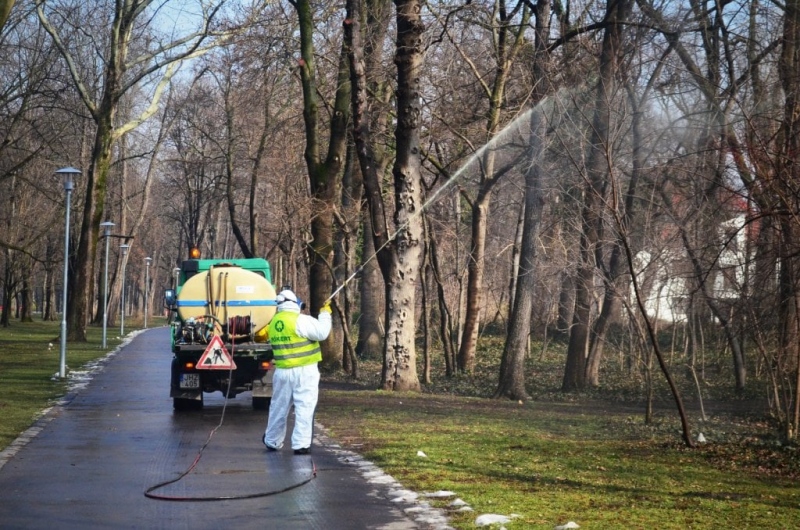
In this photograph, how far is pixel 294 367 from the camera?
13.1m

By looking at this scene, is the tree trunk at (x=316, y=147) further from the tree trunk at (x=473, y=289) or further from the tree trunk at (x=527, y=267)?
the tree trunk at (x=527, y=267)

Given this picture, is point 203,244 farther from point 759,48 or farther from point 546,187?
point 759,48

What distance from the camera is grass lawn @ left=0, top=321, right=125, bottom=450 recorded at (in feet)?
55.0

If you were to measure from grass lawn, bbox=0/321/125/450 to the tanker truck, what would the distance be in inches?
100

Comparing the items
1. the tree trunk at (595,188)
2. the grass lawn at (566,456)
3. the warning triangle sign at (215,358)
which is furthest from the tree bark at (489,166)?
the warning triangle sign at (215,358)

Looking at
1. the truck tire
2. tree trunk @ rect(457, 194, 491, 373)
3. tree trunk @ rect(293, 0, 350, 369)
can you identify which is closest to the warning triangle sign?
the truck tire

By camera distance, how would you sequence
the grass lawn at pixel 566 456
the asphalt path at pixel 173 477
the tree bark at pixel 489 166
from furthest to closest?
the tree bark at pixel 489 166 → the grass lawn at pixel 566 456 → the asphalt path at pixel 173 477

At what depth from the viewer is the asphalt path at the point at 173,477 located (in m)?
8.80

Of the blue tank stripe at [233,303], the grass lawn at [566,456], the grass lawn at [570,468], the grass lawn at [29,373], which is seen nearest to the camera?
the grass lawn at [570,468]

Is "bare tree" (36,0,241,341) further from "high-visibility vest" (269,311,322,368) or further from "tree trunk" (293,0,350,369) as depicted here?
"high-visibility vest" (269,311,322,368)

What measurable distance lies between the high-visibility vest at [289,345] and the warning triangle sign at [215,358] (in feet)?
10.4

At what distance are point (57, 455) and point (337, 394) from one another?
975 centimetres

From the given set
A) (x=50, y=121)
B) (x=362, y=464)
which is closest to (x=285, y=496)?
(x=362, y=464)

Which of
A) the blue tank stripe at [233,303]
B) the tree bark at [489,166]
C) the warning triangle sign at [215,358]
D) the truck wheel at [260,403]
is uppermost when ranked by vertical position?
the tree bark at [489,166]
